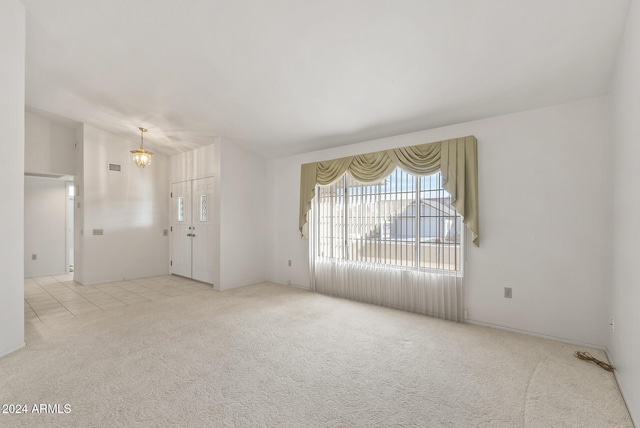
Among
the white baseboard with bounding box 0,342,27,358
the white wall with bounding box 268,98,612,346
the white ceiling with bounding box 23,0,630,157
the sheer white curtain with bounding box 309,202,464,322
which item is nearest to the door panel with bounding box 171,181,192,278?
the white ceiling with bounding box 23,0,630,157

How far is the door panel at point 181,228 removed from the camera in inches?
240

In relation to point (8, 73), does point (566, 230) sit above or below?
below

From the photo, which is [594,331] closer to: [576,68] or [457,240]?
[457,240]

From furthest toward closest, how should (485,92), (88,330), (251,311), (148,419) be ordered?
(251,311)
(88,330)
(485,92)
(148,419)

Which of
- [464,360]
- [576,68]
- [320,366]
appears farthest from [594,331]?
[320,366]

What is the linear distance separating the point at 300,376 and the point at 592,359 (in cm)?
262

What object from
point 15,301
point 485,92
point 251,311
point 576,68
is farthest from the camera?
point 251,311

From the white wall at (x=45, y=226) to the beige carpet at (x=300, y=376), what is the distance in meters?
4.20

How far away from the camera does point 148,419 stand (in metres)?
1.78

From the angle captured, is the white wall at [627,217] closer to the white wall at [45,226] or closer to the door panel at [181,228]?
the door panel at [181,228]

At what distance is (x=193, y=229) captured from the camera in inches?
235

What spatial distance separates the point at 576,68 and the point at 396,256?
2.75m

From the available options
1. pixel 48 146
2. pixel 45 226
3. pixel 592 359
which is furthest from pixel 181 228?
pixel 592 359

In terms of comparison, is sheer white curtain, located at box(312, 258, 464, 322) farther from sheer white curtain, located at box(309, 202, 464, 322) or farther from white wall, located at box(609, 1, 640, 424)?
white wall, located at box(609, 1, 640, 424)
